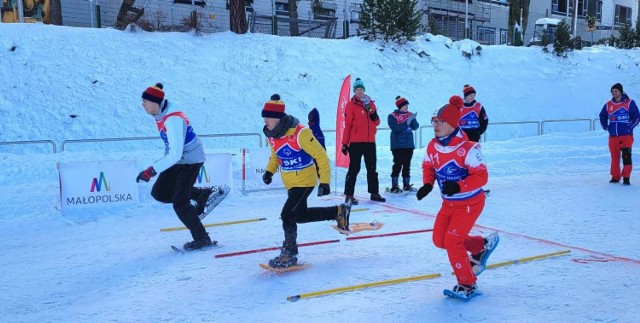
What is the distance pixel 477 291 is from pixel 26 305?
3496 millimetres

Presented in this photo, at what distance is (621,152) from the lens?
401 inches

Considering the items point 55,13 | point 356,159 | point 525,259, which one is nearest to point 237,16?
point 55,13

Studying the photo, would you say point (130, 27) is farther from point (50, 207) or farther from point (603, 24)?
point (603, 24)

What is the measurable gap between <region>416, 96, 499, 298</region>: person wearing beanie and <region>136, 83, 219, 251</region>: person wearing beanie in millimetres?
2535

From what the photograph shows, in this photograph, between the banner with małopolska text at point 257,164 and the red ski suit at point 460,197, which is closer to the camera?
the red ski suit at point 460,197

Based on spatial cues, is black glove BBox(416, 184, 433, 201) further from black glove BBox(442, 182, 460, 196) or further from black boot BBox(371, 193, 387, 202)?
black boot BBox(371, 193, 387, 202)

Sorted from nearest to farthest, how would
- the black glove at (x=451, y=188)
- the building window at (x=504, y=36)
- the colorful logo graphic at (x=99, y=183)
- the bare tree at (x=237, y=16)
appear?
the black glove at (x=451, y=188), the colorful logo graphic at (x=99, y=183), the bare tree at (x=237, y=16), the building window at (x=504, y=36)

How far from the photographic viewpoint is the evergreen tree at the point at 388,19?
21047 mm

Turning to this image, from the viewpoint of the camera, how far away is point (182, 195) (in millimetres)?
5543

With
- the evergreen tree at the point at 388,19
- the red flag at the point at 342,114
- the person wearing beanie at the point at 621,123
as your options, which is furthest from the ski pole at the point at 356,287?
the evergreen tree at the point at 388,19

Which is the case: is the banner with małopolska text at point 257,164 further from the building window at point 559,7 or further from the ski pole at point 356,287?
the building window at point 559,7

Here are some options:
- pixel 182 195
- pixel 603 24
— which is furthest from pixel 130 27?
pixel 603 24

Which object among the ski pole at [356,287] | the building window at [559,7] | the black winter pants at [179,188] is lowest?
the ski pole at [356,287]

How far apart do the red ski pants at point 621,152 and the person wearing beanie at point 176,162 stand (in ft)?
26.2
